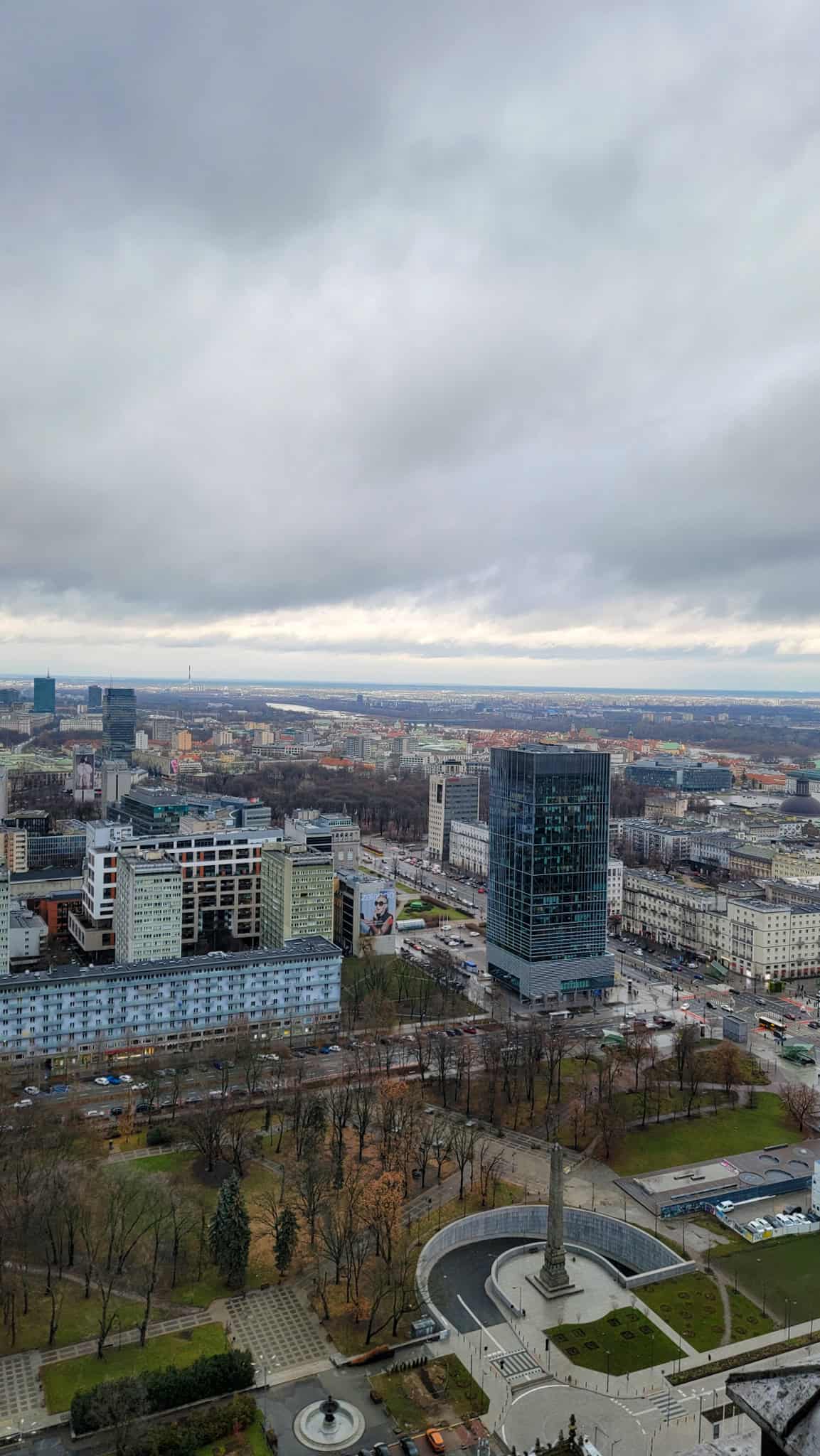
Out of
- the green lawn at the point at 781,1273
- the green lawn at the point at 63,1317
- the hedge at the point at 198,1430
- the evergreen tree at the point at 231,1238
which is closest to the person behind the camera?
the hedge at the point at 198,1430

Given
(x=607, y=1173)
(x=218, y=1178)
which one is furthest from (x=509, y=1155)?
(x=218, y=1178)

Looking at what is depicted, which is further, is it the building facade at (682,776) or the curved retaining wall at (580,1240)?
the building facade at (682,776)

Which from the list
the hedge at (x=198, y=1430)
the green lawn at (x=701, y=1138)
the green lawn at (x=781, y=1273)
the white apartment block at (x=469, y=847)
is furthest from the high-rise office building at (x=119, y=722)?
the hedge at (x=198, y=1430)

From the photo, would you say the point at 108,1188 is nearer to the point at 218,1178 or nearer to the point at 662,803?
the point at 218,1178

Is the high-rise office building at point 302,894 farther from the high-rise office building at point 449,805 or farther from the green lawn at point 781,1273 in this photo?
the high-rise office building at point 449,805

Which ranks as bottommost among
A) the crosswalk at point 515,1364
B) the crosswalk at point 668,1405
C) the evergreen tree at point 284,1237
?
the crosswalk at point 515,1364

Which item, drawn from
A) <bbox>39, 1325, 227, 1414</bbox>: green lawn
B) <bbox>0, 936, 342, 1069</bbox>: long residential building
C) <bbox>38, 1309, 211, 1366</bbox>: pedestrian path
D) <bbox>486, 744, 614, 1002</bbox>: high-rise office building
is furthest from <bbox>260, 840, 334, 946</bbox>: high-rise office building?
<bbox>39, 1325, 227, 1414</bbox>: green lawn
